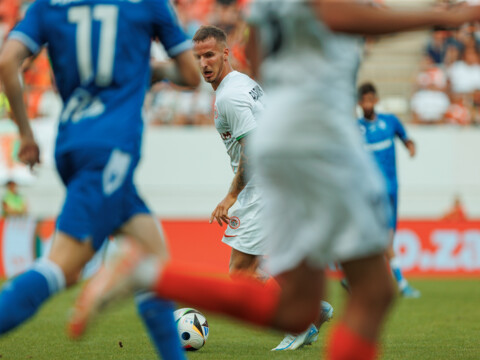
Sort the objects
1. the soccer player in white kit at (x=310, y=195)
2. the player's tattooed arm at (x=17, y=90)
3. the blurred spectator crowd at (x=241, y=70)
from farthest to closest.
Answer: the blurred spectator crowd at (x=241, y=70) < the player's tattooed arm at (x=17, y=90) < the soccer player in white kit at (x=310, y=195)

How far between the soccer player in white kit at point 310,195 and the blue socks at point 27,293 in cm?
61

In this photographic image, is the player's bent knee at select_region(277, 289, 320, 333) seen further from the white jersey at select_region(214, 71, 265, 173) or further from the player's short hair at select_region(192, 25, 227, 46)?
the player's short hair at select_region(192, 25, 227, 46)

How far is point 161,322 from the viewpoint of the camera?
4.58 meters

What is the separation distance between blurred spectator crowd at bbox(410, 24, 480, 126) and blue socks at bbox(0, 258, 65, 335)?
17425 mm

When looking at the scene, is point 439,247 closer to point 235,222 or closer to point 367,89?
point 367,89

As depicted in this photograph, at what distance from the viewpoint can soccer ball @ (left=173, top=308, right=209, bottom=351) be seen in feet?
22.6

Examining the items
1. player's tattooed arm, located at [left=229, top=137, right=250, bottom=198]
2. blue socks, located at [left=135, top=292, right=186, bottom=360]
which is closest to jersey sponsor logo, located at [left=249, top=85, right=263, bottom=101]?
player's tattooed arm, located at [left=229, top=137, right=250, bottom=198]

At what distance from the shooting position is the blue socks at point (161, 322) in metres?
4.55

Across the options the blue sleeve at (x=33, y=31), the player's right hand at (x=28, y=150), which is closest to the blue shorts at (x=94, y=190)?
the player's right hand at (x=28, y=150)

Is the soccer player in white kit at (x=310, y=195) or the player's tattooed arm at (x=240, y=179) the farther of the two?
the player's tattooed arm at (x=240, y=179)

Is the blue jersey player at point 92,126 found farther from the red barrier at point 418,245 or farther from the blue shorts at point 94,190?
the red barrier at point 418,245

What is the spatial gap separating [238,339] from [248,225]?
1.41m

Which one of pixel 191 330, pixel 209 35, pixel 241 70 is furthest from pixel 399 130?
pixel 241 70

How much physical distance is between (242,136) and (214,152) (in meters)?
13.3
